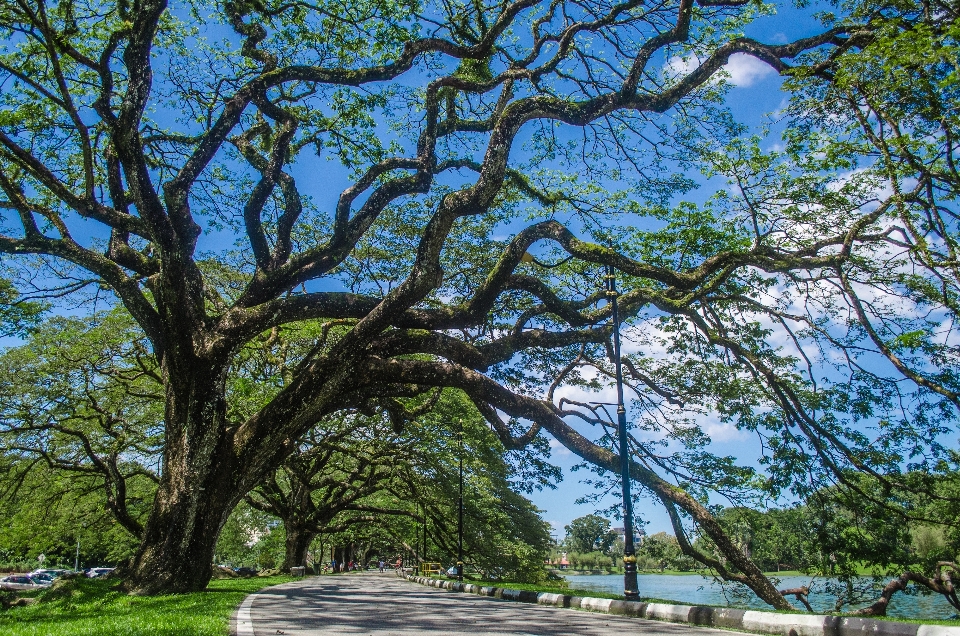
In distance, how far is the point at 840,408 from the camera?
32.7 ft

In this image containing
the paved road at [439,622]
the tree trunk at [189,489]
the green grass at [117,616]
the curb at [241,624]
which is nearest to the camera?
the green grass at [117,616]

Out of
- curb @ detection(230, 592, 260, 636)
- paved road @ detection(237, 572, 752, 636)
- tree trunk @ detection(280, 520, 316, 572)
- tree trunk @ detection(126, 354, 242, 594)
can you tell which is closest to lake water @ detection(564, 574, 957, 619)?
paved road @ detection(237, 572, 752, 636)

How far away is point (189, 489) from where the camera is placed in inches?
384

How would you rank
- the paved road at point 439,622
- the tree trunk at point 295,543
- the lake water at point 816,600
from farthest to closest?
1. the tree trunk at point 295,543
2. the lake water at point 816,600
3. the paved road at point 439,622

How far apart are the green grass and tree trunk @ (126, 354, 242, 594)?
470 mm

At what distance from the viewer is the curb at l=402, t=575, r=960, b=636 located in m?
4.71

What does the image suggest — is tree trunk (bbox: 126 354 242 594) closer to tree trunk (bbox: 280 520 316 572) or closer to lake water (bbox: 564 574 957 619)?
lake water (bbox: 564 574 957 619)

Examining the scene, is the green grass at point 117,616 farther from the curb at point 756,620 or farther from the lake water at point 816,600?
the lake water at point 816,600

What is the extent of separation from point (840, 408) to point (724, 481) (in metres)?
2.34

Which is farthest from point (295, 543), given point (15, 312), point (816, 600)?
point (816, 600)

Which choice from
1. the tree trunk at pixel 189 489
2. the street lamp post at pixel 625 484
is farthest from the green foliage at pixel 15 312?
the street lamp post at pixel 625 484

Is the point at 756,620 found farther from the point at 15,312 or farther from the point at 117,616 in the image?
the point at 15,312

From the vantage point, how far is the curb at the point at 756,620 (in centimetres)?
471

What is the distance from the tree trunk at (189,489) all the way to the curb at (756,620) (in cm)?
615
